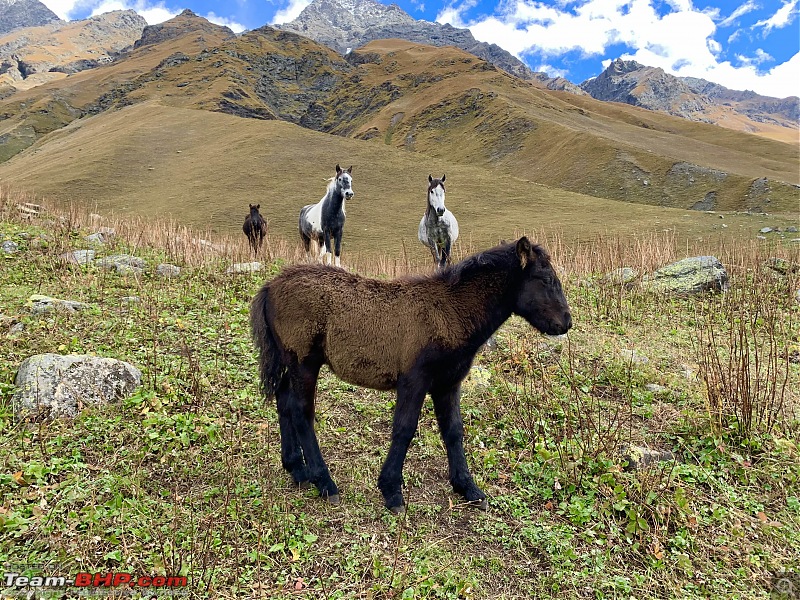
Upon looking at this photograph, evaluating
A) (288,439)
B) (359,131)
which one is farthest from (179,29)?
(288,439)

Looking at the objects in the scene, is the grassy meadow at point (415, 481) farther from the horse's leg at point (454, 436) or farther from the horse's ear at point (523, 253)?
the horse's ear at point (523, 253)

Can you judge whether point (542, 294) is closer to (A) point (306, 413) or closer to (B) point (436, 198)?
(A) point (306, 413)

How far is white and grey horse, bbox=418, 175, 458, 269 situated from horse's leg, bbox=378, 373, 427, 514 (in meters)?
7.62

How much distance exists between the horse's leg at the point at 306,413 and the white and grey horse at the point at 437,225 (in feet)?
24.5

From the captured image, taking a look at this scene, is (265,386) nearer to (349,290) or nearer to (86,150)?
(349,290)

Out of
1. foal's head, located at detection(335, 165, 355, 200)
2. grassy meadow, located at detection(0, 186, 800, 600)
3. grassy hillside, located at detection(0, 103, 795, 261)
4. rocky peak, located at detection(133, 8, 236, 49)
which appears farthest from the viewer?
rocky peak, located at detection(133, 8, 236, 49)

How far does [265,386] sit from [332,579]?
174cm

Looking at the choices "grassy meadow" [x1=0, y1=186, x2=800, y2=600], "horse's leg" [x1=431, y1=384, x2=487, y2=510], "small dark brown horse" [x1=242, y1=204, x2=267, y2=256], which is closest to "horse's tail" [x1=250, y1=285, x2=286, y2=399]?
"grassy meadow" [x1=0, y1=186, x2=800, y2=600]

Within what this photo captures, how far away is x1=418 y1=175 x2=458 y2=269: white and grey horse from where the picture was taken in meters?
11.5

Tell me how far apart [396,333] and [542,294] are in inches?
51.3

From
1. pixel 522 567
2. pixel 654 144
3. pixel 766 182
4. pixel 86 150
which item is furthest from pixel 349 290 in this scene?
pixel 654 144

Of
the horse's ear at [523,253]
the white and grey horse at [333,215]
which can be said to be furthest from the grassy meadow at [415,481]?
the white and grey horse at [333,215]

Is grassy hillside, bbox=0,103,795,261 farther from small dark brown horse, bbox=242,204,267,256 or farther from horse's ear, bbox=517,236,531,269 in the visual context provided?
horse's ear, bbox=517,236,531,269

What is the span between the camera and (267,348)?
4.24 m
